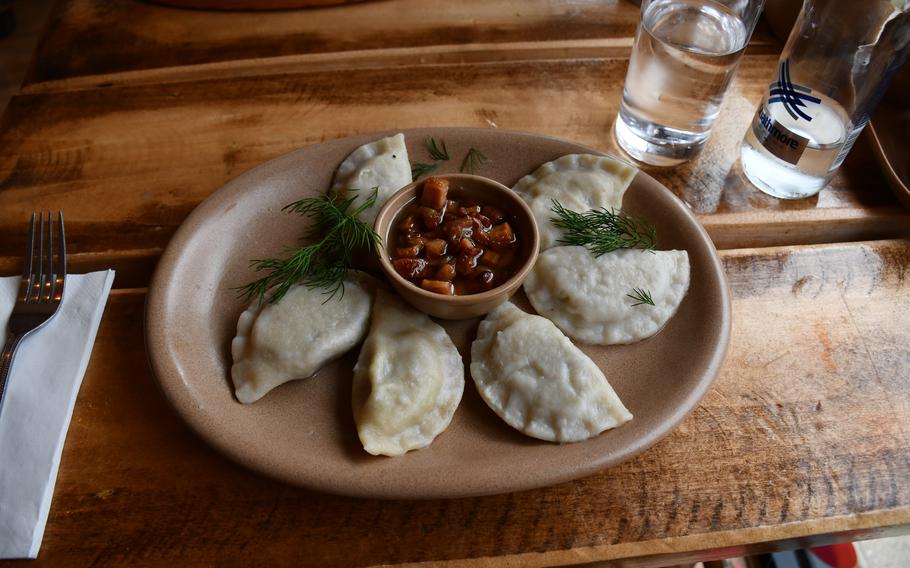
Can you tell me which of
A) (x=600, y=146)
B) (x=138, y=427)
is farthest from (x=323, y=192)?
(x=600, y=146)

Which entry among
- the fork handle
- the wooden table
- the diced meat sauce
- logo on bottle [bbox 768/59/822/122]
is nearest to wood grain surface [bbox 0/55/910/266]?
the wooden table

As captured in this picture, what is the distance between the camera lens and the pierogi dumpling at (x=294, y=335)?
1557 mm

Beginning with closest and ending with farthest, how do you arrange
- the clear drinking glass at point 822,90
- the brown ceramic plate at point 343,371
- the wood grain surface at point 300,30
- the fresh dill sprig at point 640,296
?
the brown ceramic plate at point 343,371 → the fresh dill sprig at point 640,296 → the clear drinking glass at point 822,90 → the wood grain surface at point 300,30

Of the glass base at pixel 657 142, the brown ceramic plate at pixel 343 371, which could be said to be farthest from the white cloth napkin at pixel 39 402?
the glass base at pixel 657 142

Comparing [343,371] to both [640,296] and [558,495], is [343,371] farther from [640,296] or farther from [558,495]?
[640,296]

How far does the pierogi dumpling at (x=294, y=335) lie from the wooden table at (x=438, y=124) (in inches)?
8.6

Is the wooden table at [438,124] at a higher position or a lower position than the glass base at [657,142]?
lower

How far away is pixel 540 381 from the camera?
5.07 feet

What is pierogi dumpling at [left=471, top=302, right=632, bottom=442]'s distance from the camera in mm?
1480

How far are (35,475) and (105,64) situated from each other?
1.72 meters

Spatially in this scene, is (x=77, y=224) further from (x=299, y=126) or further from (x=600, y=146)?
(x=600, y=146)

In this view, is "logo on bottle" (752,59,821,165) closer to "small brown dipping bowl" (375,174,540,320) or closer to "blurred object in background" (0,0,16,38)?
"small brown dipping bowl" (375,174,540,320)

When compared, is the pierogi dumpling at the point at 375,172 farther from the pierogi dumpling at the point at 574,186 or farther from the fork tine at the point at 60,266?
the fork tine at the point at 60,266

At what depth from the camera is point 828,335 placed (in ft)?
5.88
